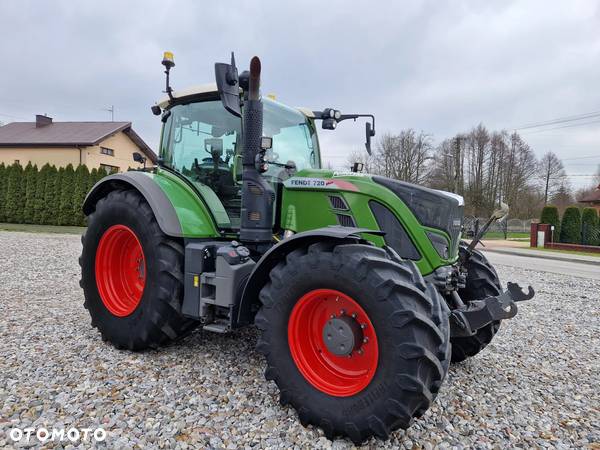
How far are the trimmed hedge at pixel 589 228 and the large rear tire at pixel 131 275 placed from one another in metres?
25.6

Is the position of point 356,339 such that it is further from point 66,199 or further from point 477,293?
point 66,199

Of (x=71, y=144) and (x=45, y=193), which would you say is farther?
(x=71, y=144)

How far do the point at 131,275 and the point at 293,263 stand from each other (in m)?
→ 2.24

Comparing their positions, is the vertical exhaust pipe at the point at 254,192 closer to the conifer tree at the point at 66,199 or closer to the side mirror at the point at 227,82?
the side mirror at the point at 227,82

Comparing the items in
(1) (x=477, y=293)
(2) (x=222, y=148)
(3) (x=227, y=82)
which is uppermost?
(3) (x=227, y=82)

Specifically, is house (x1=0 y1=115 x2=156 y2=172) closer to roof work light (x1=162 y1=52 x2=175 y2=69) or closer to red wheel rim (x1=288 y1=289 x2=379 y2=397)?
roof work light (x1=162 y1=52 x2=175 y2=69)

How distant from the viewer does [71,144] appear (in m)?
26.5

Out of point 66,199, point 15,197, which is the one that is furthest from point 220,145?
point 15,197

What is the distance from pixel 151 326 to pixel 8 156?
31.6m

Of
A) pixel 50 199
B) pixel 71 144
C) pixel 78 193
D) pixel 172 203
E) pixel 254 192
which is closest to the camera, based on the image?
pixel 254 192

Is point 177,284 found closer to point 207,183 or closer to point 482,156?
point 207,183

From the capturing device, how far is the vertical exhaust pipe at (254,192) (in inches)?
131

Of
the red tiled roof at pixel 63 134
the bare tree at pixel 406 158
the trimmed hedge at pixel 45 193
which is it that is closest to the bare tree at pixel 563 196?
the bare tree at pixel 406 158

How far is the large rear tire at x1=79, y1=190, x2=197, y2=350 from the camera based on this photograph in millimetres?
3514
